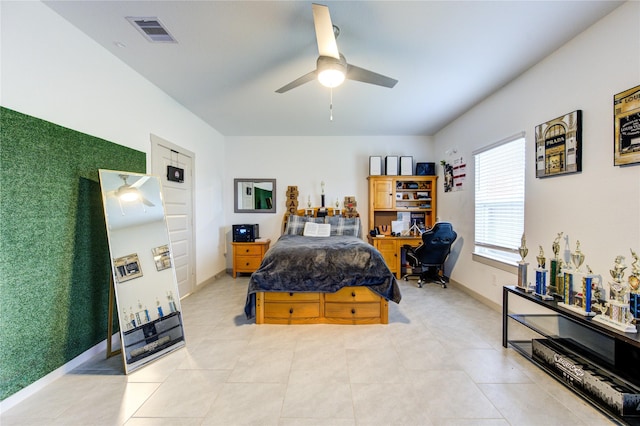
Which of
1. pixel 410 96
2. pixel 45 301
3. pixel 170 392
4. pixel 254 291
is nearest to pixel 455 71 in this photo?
pixel 410 96

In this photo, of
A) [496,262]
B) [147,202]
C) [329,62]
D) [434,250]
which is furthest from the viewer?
[434,250]

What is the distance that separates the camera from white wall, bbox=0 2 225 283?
5.67ft

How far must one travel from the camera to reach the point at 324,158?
5.23 m

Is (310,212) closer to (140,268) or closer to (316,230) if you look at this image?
(316,230)

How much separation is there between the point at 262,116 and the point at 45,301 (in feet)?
10.8

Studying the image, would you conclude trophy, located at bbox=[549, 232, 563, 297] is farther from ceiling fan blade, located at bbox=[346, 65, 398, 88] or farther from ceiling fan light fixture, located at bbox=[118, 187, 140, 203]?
ceiling fan light fixture, located at bbox=[118, 187, 140, 203]

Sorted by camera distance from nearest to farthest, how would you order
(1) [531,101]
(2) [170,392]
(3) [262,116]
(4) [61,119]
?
(2) [170,392], (4) [61,119], (1) [531,101], (3) [262,116]

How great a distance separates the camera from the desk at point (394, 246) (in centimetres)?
474

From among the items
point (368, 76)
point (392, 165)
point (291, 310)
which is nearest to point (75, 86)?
point (368, 76)

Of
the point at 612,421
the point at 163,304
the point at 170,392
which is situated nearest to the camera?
the point at 612,421

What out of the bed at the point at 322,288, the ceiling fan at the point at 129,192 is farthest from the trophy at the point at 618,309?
the ceiling fan at the point at 129,192

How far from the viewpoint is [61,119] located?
202 cm

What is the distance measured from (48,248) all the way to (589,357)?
13.6 ft

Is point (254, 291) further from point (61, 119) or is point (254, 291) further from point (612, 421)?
point (612, 421)
